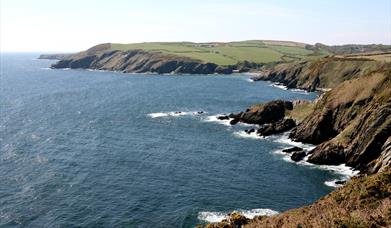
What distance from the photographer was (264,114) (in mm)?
123438

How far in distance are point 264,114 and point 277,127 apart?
11.9 m

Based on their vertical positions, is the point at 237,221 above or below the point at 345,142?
above

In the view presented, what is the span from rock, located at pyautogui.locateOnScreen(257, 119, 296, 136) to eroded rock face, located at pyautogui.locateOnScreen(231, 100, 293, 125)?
333 inches

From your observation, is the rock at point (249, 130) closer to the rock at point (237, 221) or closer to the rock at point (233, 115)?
the rock at point (233, 115)

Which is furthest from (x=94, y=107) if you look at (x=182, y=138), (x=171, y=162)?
(x=171, y=162)

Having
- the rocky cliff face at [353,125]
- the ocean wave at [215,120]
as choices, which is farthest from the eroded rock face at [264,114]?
the rocky cliff face at [353,125]

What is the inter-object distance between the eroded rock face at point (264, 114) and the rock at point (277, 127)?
333 inches

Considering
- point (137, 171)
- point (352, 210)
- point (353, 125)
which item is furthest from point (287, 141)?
point (352, 210)

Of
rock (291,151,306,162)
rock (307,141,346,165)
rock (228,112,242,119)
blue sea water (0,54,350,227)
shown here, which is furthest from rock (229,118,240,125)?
rock (307,141,346,165)

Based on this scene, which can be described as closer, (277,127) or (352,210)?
(352,210)

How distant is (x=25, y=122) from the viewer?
130 metres

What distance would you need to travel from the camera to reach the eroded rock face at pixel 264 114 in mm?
123250

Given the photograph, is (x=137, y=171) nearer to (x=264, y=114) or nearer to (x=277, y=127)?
(x=277, y=127)

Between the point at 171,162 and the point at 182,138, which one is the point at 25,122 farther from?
the point at 171,162
